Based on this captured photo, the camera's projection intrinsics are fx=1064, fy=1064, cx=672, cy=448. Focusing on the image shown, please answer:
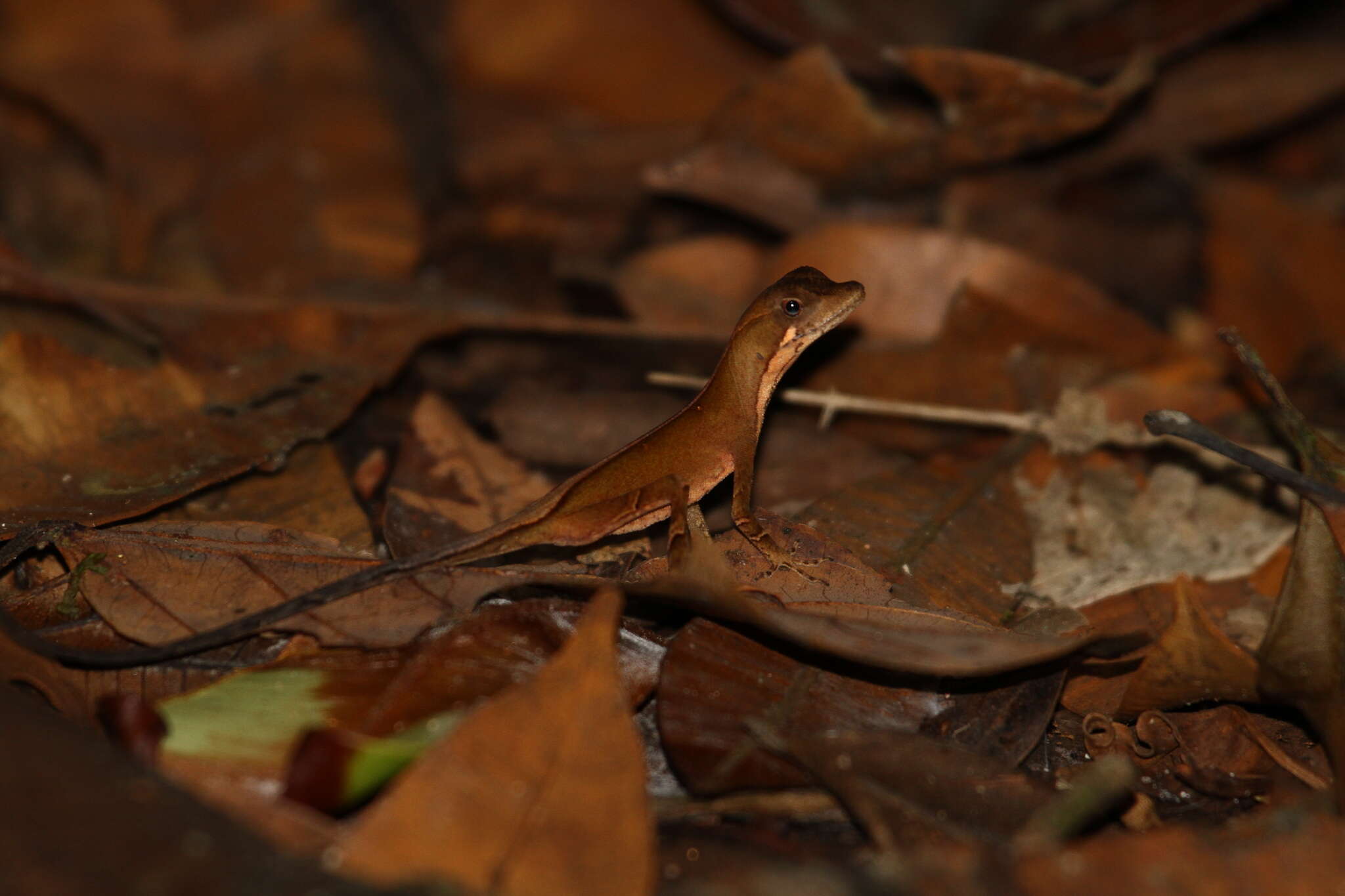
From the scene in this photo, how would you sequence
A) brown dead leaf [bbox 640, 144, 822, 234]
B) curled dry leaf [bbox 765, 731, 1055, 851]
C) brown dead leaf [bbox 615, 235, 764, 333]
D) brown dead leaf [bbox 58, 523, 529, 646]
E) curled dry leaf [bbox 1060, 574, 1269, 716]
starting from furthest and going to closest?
brown dead leaf [bbox 640, 144, 822, 234], brown dead leaf [bbox 615, 235, 764, 333], curled dry leaf [bbox 1060, 574, 1269, 716], brown dead leaf [bbox 58, 523, 529, 646], curled dry leaf [bbox 765, 731, 1055, 851]

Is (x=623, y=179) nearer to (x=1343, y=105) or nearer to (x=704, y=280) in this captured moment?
(x=704, y=280)

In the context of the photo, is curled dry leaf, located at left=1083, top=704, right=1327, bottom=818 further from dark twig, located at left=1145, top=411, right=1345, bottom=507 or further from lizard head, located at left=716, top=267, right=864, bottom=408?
lizard head, located at left=716, top=267, right=864, bottom=408

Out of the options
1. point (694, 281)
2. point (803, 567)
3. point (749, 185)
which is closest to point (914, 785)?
point (803, 567)

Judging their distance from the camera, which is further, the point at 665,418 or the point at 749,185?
the point at 749,185

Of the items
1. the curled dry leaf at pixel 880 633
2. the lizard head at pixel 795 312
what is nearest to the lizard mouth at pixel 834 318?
the lizard head at pixel 795 312

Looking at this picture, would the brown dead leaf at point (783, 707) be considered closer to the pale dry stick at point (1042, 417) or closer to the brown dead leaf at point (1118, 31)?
the pale dry stick at point (1042, 417)

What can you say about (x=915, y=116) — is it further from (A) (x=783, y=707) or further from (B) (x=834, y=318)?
(A) (x=783, y=707)

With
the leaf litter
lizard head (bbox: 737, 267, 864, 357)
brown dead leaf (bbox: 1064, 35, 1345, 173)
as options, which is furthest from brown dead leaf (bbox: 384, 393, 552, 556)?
brown dead leaf (bbox: 1064, 35, 1345, 173)

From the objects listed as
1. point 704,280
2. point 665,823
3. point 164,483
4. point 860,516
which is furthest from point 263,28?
point 665,823
